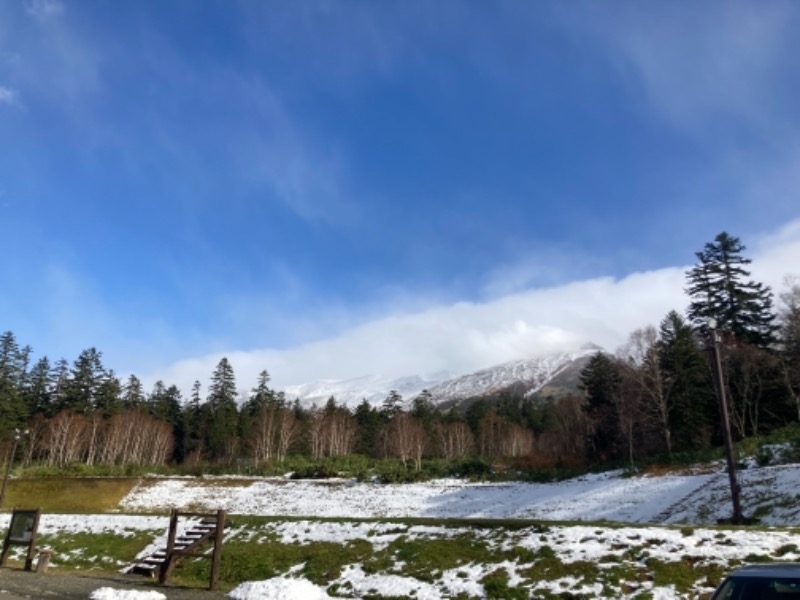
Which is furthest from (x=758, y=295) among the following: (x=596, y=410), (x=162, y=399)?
(x=162, y=399)

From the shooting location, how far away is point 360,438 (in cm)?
9912

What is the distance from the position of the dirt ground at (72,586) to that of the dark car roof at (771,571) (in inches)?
497

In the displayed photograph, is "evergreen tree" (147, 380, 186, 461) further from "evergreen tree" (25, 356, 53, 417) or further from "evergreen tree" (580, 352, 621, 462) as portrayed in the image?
"evergreen tree" (580, 352, 621, 462)

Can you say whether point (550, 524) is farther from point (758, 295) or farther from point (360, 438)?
point (360, 438)

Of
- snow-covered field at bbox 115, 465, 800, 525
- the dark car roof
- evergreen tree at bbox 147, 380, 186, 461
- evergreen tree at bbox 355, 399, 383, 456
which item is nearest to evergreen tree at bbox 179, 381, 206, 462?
evergreen tree at bbox 147, 380, 186, 461

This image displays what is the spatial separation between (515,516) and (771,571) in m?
27.2

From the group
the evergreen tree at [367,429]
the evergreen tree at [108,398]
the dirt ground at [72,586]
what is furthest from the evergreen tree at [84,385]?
the dirt ground at [72,586]

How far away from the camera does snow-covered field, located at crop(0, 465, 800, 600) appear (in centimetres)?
1362

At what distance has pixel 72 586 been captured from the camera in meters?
16.2

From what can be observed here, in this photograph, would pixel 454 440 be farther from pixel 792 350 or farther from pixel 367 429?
pixel 792 350

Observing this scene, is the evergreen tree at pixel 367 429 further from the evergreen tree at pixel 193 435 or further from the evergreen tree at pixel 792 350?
the evergreen tree at pixel 792 350

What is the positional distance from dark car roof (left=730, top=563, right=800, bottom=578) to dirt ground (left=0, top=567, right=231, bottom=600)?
497 inches

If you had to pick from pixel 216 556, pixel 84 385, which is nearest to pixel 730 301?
pixel 216 556

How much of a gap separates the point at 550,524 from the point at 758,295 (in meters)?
54.8
